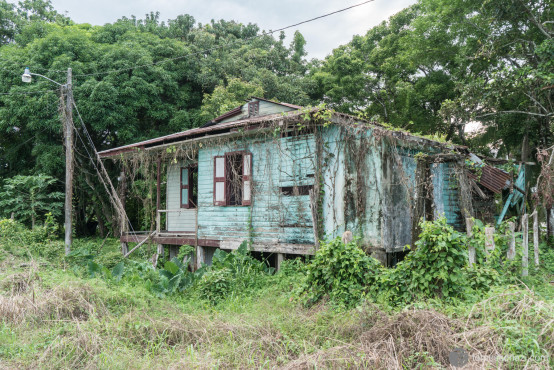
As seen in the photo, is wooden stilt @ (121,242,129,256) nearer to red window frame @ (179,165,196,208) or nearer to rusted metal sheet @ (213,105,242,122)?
red window frame @ (179,165,196,208)

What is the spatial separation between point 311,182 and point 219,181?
2870 mm

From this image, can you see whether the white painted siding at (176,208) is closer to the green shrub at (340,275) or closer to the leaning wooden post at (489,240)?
the green shrub at (340,275)

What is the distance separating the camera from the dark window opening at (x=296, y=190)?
9.14m

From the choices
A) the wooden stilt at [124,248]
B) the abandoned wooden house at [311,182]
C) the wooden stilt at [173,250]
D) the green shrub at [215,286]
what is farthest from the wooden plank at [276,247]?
the wooden stilt at [124,248]

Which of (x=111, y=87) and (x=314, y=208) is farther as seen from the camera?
(x=111, y=87)

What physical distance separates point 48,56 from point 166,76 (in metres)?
4.97

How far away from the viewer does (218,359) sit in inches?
172

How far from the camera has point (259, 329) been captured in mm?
5199

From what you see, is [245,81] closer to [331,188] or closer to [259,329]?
[331,188]

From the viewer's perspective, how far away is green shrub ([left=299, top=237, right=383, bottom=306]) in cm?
595

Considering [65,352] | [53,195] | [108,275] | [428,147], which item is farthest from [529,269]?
[53,195]


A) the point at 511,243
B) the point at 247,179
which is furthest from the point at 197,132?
the point at 511,243

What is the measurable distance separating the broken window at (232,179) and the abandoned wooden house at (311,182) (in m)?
0.03

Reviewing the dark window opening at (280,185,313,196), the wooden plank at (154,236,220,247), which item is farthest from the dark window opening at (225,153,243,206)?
the dark window opening at (280,185,313,196)
